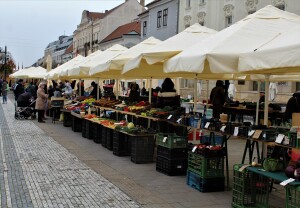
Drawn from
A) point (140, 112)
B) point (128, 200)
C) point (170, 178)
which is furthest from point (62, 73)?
point (128, 200)

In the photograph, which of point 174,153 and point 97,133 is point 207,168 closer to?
point 174,153

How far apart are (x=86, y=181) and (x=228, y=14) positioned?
2732 centimetres

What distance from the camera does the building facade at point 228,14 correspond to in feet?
87.4

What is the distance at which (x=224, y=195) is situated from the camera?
7.50 metres

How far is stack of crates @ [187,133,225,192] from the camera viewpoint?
7551mm

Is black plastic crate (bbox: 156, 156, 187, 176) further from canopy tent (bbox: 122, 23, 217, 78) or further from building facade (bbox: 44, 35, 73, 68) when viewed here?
building facade (bbox: 44, 35, 73, 68)

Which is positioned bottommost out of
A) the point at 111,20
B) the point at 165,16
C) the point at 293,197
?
the point at 293,197

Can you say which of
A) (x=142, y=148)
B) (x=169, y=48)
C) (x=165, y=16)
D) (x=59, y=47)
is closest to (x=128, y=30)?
(x=165, y=16)

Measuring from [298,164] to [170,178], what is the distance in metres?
3.67

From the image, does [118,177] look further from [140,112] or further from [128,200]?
[140,112]

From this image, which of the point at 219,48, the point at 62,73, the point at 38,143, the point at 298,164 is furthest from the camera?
the point at 62,73

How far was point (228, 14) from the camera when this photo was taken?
33125mm

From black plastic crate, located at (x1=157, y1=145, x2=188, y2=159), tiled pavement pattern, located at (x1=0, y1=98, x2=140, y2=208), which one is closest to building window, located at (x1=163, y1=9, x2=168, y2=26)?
tiled pavement pattern, located at (x1=0, y1=98, x2=140, y2=208)

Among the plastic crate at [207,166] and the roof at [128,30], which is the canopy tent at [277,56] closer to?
the plastic crate at [207,166]
